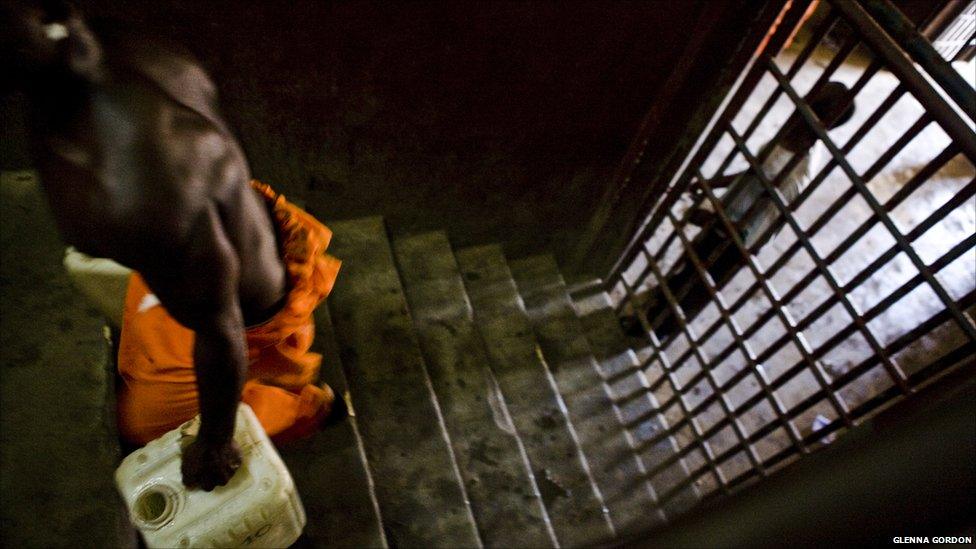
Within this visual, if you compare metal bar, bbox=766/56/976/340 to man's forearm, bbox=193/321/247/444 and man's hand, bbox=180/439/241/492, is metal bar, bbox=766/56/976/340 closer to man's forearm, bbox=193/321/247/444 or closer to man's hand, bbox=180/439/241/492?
man's forearm, bbox=193/321/247/444

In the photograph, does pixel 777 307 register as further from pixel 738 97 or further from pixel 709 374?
pixel 738 97

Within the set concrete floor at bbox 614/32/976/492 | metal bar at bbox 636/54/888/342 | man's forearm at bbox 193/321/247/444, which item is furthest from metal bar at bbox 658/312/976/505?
man's forearm at bbox 193/321/247/444

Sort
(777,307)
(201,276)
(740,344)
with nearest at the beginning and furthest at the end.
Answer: (201,276)
(777,307)
(740,344)

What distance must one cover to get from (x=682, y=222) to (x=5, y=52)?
3.15 m

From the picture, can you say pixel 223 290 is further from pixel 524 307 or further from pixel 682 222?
A: pixel 682 222

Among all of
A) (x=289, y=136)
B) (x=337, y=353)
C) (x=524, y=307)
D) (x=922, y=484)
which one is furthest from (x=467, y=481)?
(x=922, y=484)

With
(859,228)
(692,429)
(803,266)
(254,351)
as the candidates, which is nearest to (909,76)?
(859,228)

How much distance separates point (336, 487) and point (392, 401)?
534mm

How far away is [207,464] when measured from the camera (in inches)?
61.3

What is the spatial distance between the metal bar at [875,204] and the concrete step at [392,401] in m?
2.10

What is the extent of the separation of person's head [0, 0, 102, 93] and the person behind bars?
2693 millimetres

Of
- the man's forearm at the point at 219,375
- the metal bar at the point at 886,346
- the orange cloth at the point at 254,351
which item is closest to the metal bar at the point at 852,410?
the metal bar at the point at 886,346

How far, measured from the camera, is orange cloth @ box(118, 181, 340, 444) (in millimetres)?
1850

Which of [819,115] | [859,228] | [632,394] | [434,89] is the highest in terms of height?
[434,89]
